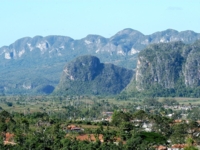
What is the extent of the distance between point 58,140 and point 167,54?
124352 mm

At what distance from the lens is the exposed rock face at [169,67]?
6742 inches

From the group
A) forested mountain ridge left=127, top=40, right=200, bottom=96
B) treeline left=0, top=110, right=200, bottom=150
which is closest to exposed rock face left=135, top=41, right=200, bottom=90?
forested mountain ridge left=127, top=40, right=200, bottom=96

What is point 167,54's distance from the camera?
179 meters

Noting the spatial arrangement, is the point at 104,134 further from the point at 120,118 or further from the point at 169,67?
the point at 169,67

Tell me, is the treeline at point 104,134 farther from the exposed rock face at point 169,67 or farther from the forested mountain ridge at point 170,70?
the exposed rock face at point 169,67

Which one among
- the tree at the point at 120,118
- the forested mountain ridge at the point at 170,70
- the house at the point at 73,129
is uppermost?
the forested mountain ridge at the point at 170,70

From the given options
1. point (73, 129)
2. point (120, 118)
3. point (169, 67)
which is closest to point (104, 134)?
point (73, 129)

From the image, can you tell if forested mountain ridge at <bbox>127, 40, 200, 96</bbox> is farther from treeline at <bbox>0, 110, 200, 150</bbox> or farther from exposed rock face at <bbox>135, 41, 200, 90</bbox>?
treeline at <bbox>0, 110, 200, 150</bbox>

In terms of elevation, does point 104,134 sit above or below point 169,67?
below

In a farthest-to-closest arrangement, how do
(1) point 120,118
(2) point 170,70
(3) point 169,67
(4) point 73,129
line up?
(3) point 169,67, (2) point 170,70, (1) point 120,118, (4) point 73,129

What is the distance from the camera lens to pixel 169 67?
6909 inches

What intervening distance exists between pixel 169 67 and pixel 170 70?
107 centimetres

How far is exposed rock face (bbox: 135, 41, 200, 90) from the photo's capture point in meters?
171

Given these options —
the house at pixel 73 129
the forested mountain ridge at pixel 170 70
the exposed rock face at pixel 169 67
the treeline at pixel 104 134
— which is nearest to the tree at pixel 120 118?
the treeline at pixel 104 134
